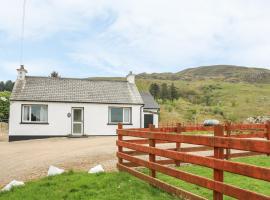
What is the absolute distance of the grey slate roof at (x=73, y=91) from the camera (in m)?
31.6

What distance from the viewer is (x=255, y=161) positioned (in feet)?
42.6

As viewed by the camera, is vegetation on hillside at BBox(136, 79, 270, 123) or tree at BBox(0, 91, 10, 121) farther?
vegetation on hillside at BBox(136, 79, 270, 123)

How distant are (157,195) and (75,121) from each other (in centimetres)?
2449

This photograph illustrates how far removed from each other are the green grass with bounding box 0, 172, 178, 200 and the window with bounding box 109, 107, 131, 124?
2270cm

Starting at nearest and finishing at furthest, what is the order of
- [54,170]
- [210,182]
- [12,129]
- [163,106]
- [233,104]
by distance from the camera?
[210,182] → [54,170] → [12,129] → [163,106] → [233,104]

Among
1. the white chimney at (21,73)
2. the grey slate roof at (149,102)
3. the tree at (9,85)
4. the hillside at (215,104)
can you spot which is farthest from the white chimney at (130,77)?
the tree at (9,85)

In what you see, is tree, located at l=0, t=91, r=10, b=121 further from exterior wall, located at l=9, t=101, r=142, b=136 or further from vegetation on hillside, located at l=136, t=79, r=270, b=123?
vegetation on hillside, located at l=136, t=79, r=270, b=123

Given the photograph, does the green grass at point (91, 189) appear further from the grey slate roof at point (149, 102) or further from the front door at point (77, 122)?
the grey slate roof at point (149, 102)

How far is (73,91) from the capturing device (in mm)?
33406

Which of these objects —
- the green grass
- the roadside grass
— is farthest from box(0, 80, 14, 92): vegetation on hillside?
the roadside grass

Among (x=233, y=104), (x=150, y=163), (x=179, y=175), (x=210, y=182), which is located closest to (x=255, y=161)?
(x=150, y=163)

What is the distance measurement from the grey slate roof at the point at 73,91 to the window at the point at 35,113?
0.61 m

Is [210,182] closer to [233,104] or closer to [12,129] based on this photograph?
[12,129]

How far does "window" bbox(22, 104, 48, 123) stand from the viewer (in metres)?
30.5
